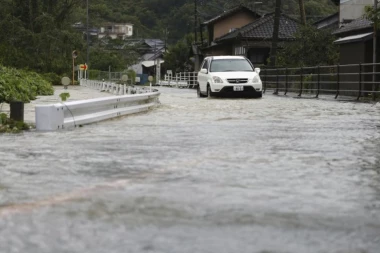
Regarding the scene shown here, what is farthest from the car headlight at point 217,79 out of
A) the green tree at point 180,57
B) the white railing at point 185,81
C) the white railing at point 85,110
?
the green tree at point 180,57

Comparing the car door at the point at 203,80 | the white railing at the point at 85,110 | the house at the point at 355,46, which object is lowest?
the white railing at the point at 85,110

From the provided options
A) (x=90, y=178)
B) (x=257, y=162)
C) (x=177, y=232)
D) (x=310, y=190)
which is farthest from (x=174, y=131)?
(x=177, y=232)

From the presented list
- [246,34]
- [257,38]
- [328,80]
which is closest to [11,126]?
[328,80]

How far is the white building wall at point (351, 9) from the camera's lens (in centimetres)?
4091

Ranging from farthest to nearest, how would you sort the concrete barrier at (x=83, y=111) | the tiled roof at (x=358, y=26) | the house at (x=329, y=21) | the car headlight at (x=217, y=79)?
the house at (x=329, y=21) < the tiled roof at (x=358, y=26) < the car headlight at (x=217, y=79) < the concrete barrier at (x=83, y=111)

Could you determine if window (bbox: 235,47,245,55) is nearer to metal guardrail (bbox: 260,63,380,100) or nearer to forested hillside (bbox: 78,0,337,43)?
forested hillside (bbox: 78,0,337,43)

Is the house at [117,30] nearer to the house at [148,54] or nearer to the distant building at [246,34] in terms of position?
the house at [148,54]

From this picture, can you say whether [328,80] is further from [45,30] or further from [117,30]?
[117,30]

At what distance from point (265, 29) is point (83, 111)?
4927 cm

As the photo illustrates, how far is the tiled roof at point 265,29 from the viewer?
59.5 metres

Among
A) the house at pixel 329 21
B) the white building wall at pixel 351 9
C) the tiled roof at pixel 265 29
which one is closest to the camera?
the white building wall at pixel 351 9

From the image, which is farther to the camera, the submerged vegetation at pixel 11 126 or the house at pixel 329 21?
the house at pixel 329 21

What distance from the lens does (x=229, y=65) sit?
90.1ft

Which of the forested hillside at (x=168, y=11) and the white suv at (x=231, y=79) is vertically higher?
the forested hillside at (x=168, y=11)
